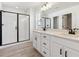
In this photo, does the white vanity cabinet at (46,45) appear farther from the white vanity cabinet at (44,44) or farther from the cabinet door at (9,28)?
the cabinet door at (9,28)

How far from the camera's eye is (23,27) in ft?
17.3

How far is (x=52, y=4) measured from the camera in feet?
11.6

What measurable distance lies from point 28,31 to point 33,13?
1132mm

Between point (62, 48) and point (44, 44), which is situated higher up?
point (62, 48)

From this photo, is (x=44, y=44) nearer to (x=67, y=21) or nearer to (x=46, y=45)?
(x=46, y=45)

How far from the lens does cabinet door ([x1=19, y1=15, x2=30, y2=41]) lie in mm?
5143

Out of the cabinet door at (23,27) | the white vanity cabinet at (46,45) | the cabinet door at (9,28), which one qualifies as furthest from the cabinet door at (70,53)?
the cabinet door at (23,27)

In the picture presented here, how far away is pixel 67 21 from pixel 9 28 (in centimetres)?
303

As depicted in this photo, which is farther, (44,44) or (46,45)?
(44,44)

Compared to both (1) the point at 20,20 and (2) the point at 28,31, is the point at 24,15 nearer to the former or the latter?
(1) the point at 20,20

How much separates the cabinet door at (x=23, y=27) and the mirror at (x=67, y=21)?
294cm

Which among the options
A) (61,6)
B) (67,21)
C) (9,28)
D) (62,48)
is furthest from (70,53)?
(9,28)

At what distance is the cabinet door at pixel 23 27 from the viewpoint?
5143 mm

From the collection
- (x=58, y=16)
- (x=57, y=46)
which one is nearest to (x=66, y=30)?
(x=58, y=16)
